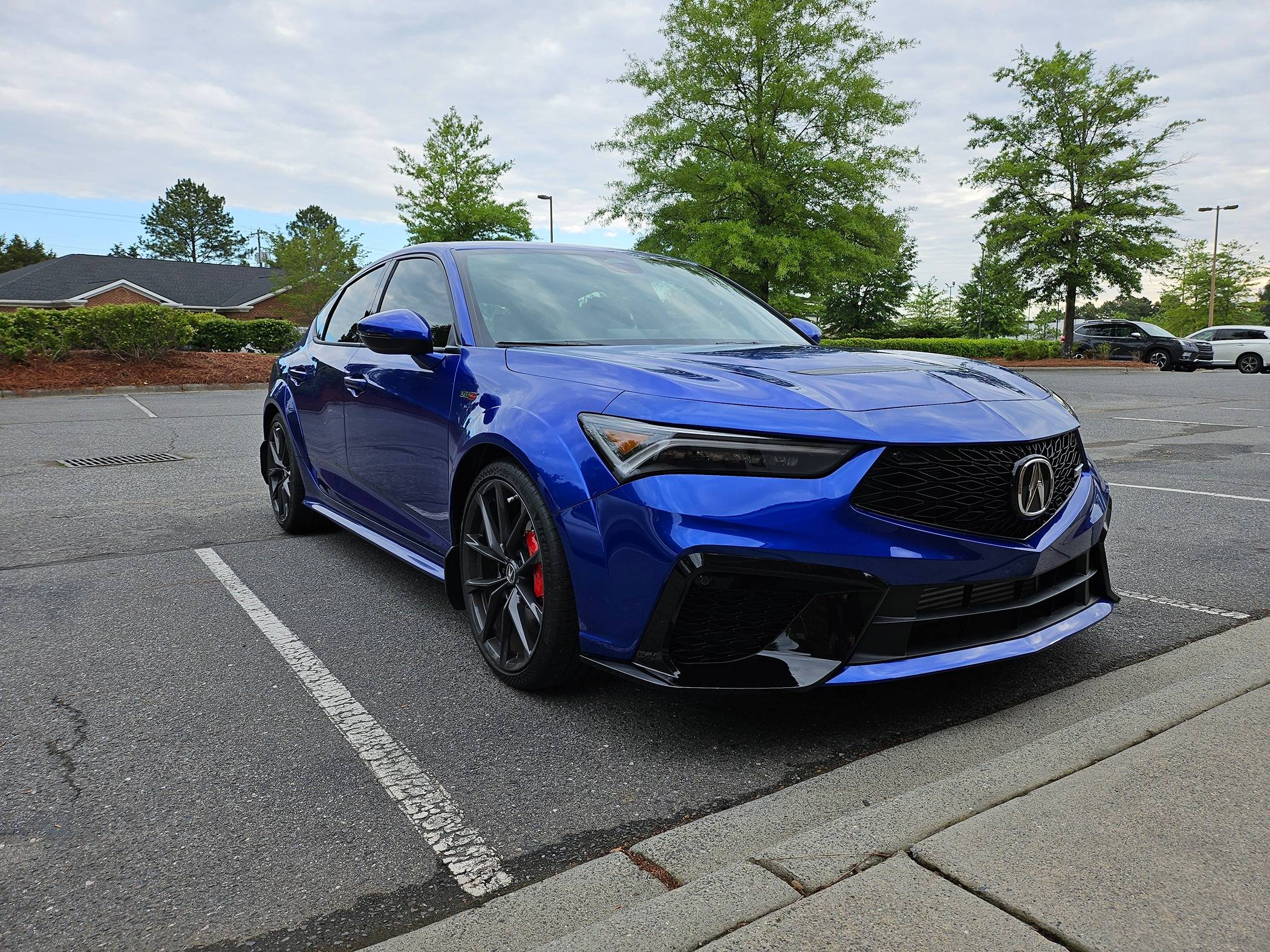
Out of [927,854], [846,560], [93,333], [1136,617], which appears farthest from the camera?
[93,333]

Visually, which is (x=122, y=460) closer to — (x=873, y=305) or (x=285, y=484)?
Answer: (x=285, y=484)

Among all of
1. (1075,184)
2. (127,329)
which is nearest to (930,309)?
(1075,184)

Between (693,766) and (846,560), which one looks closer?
(846,560)

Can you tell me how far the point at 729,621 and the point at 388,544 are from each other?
2.16 meters

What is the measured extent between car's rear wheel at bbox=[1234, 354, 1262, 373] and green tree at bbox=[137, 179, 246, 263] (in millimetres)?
91181

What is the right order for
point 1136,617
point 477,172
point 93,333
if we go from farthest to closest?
1. point 477,172
2. point 93,333
3. point 1136,617

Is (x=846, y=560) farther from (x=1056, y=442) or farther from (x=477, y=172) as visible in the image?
(x=477, y=172)

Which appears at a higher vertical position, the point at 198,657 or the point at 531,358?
the point at 531,358

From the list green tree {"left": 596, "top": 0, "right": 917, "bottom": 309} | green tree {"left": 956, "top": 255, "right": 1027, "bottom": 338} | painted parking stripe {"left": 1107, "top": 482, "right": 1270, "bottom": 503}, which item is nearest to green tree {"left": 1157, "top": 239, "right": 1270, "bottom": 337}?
green tree {"left": 956, "top": 255, "right": 1027, "bottom": 338}

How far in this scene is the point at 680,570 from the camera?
8.00 feet

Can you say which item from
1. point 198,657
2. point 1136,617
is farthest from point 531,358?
point 1136,617

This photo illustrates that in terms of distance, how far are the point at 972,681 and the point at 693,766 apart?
43.6 inches

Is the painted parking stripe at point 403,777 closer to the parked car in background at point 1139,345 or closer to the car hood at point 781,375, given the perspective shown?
the car hood at point 781,375

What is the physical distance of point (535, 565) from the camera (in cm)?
298
